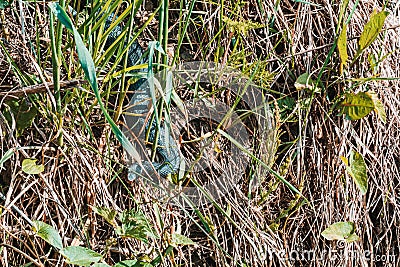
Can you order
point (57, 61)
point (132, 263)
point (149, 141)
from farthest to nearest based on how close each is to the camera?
point (149, 141), point (132, 263), point (57, 61)

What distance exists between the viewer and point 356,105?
1442mm

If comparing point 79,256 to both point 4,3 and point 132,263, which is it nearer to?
point 132,263

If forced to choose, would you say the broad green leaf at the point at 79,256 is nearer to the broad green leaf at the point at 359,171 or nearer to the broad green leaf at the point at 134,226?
the broad green leaf at the point at 134,226

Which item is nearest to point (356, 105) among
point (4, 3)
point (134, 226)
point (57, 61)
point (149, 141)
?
point (149, 141)

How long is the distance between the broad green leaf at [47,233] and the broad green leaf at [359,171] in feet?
2.46

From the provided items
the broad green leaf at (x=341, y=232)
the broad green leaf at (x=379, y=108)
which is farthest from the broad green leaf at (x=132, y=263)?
the broad green leaf at (x=379, y=108)

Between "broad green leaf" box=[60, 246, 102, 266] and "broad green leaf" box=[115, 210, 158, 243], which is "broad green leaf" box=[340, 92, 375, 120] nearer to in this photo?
"broad green leaf" box=[115, 210, 158, 243]

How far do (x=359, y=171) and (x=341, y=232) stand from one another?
169 mm

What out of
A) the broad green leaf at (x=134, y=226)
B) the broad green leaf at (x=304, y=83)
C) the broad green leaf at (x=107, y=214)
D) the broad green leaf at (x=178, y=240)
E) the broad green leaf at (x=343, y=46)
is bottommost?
the broad green leaf at (x=178, y=240)

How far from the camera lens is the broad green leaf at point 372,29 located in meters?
1.42

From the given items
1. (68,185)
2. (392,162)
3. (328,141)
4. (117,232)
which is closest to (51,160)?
(68,185)

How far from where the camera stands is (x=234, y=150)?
56.5 inches

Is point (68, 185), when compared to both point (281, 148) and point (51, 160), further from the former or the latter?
point (281, 148)

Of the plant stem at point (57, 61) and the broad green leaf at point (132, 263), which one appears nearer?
the plant stem at point (57, 61)
